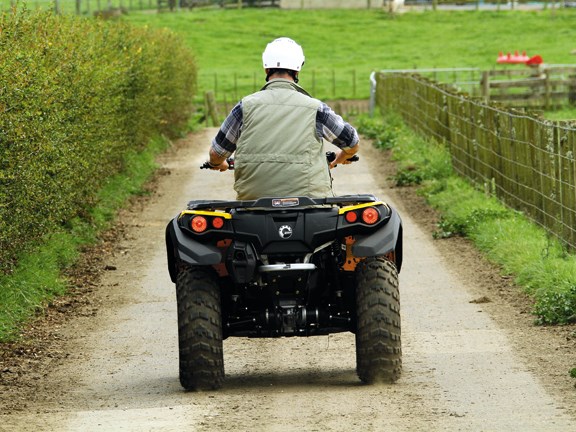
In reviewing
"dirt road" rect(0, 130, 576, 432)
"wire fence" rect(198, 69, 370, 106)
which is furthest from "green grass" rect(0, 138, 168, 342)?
"wire fence" rect(198, 69, 370, 106)

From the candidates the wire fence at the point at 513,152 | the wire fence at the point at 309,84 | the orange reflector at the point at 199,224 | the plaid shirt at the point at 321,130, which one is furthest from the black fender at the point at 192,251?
the wire fence at the point at 309,84

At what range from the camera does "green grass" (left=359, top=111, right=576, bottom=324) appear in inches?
492

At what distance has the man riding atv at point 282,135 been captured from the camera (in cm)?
951

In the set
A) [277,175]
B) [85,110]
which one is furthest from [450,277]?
[277,175]

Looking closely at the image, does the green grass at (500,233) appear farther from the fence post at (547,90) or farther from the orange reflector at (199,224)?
the fence post at (547,90)

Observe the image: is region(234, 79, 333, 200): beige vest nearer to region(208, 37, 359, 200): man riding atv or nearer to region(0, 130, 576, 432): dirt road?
region(208, 37, 359, 200): man riding atv

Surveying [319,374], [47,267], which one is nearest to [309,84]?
[47,267]

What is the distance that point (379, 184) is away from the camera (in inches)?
955

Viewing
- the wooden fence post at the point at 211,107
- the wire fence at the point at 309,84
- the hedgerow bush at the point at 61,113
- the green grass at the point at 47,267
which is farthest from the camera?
A: the wire fence at the point at 309,84

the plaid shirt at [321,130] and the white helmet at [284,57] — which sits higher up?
the white helmet at [284,57]

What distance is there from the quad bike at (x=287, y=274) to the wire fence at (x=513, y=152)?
522cm

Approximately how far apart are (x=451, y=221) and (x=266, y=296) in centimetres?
873

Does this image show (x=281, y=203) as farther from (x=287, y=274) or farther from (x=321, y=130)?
(x=321, y=130)

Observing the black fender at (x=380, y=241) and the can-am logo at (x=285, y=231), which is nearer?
the can-am logo at (x=285, y=231)
